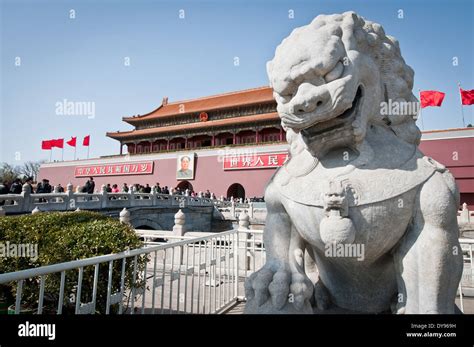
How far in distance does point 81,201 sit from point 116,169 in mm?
14061

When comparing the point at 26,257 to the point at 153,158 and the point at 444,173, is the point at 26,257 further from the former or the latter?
the point at 153,158

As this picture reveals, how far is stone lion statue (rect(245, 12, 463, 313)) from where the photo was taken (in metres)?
1.31

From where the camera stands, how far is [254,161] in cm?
1969

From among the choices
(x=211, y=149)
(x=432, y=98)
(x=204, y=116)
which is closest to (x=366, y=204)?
(x=432, y=98)

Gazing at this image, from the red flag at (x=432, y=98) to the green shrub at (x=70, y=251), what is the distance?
15.1 meters

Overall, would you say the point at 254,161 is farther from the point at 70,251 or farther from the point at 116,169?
the point at 70,251

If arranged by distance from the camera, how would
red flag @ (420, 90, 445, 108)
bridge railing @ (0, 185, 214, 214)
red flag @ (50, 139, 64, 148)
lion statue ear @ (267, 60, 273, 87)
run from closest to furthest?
lion statue ear @ (267, 60, 273, 87) < bridge railing @ (0, 185, 214, 214) < red flag @ (420, 90, 445, 108) < red flag @ (50, 139, 64, 148)

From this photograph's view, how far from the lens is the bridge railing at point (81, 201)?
365 inches

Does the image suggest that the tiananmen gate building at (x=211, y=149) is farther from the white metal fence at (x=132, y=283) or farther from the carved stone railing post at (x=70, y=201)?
the white metal fence at (x=132, y=283)

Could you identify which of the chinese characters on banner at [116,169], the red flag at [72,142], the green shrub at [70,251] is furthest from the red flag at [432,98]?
the red flag at [72,142]

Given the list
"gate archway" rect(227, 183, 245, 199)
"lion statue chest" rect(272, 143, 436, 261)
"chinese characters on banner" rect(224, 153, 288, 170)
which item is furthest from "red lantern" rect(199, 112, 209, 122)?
"lion statue chest" rect(272, 143, 436, 261)

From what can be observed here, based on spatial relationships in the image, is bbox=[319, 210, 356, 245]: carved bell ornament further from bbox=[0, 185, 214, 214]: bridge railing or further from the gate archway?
the gate archway

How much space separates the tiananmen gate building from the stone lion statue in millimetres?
16150

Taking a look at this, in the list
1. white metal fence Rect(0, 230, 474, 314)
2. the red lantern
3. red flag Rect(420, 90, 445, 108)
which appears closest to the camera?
white metal fence Rect(0, 230, 474, 314)
